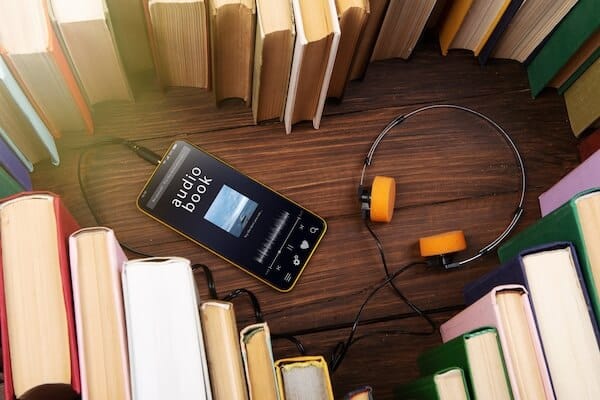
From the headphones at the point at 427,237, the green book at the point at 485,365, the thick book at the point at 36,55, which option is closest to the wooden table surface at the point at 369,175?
the headphones at the point at 427,237

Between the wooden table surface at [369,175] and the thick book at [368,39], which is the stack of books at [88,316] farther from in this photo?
the thick book at [368,39]

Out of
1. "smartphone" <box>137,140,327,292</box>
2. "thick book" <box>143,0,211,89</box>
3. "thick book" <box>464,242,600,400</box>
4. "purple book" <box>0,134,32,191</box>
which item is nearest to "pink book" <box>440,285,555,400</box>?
"thick book" <box>464,242,600,400</box>

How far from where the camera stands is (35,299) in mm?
518

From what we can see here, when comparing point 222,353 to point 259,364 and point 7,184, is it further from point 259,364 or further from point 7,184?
point 7,184

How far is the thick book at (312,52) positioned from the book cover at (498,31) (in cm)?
23

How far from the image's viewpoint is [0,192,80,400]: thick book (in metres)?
0.51

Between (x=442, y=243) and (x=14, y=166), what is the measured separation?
479 millimetres

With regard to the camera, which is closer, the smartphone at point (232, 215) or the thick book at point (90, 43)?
the thick book at point (90, 43)

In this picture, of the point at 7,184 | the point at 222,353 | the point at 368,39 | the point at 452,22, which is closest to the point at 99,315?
the point at 222,353

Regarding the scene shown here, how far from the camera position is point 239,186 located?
2.60 feet

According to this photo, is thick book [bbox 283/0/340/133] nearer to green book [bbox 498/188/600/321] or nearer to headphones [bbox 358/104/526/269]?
headphones [bbox 358/104/526/269]

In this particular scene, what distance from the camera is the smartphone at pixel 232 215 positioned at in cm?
77

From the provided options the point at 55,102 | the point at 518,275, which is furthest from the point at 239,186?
the point at 518,275

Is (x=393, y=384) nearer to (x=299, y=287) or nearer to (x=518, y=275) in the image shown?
(x=299, y=287)
